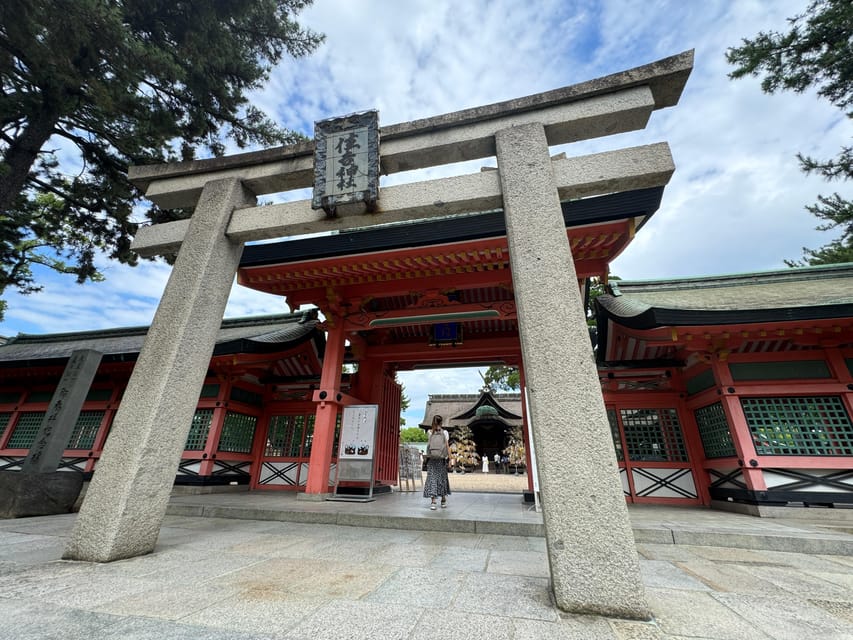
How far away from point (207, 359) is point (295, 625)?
291 centimetres

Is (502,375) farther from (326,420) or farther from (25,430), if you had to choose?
(25,430)

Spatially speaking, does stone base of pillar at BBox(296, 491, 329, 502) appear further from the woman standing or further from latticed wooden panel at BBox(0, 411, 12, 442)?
latticed wooden panel at BBox(0, 411, 12, 442)

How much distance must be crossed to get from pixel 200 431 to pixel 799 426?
41.0 ft

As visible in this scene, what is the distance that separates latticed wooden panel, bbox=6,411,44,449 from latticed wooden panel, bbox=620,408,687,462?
1596 centimetres

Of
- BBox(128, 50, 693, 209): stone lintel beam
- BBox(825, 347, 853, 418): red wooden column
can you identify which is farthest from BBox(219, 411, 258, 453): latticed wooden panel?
BBox(825, 347, 853, 418): red wooden column

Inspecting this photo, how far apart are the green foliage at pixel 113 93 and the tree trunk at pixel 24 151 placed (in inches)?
0.7

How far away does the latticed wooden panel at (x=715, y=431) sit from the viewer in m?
6.57

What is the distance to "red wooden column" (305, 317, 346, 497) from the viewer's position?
7.14 metres

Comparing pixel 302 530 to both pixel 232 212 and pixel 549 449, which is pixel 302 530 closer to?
pixel 549 449

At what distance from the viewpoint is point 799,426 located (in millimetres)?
6043

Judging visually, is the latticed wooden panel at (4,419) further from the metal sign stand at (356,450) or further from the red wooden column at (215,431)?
the metal sign stand at (356,450)

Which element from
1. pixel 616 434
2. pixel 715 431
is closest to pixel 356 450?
pixel 616 434

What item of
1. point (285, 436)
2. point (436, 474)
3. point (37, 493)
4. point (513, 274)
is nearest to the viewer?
point (513, 274)

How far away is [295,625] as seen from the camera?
186 centimetres
